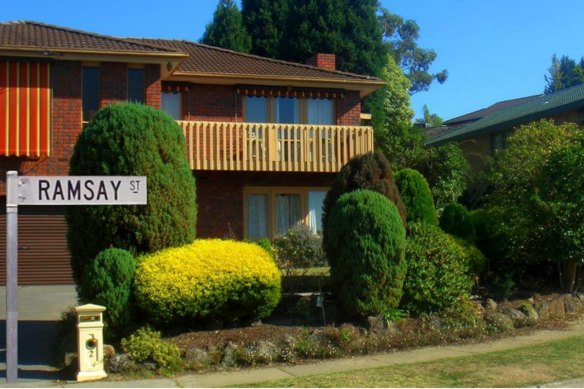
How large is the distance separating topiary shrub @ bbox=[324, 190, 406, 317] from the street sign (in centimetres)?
304

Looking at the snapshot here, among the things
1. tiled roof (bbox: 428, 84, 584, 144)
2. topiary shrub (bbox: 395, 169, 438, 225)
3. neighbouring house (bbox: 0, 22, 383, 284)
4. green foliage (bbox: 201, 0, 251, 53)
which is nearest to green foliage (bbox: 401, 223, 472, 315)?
topiary shrub (bbox: 395, 169, 438, 225)

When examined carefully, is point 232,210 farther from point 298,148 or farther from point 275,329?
point 275,329

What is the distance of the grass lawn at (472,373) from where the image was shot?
858 cm

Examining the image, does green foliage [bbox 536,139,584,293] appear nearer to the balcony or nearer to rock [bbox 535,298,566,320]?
rock [bbox 535,298,566,320]

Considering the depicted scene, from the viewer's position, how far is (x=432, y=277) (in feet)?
38.0

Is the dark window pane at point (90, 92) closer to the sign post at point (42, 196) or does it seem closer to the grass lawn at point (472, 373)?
the sign post at point (42, 196)

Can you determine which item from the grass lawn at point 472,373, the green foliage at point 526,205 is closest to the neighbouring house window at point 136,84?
the green foliage at point 526,205

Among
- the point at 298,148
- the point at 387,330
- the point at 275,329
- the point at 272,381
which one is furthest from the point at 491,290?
the point at 298,148

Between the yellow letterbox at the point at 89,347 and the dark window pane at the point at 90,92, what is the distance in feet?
34.6

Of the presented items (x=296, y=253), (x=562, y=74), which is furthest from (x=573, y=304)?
(x=562, y=74)

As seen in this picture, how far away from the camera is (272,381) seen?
899 cm

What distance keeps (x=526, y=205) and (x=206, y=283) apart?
20.1 feet

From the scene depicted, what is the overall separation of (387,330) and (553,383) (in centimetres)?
285

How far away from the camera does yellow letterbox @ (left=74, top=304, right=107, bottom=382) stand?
30.4 feet
